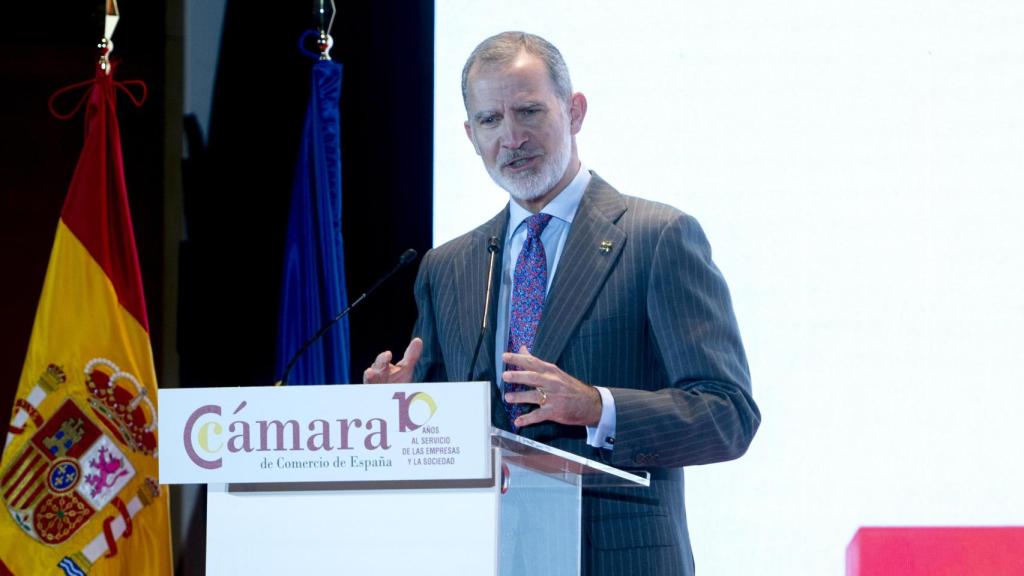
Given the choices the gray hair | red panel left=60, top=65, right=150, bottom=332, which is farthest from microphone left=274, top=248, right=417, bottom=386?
red panel left=60, top=65, right=150, bottom=332

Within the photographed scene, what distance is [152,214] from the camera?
439cm

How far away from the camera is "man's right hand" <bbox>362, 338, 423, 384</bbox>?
2217 mm

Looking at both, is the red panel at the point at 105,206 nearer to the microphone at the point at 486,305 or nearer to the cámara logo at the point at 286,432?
the microphone at the point at 486,305

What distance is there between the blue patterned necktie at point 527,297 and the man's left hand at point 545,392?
1.32 ft

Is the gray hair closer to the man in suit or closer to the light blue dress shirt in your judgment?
the man in suit

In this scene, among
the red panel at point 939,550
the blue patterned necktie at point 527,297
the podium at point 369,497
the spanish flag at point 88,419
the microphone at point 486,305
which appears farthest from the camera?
the spanish flag at point 88,419

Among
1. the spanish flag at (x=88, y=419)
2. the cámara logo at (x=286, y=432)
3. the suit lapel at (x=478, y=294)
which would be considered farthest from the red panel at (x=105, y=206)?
the cámara logo at (x=286, y=432)

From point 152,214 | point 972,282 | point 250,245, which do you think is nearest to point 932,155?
point 972,282

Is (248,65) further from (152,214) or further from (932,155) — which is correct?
(932,155)

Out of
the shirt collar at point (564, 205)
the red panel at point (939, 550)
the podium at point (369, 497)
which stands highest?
the shirt collar at point (564, 205)

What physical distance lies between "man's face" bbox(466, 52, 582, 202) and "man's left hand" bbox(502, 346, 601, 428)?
2.49 ft

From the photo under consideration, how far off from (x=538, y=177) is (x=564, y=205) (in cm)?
9

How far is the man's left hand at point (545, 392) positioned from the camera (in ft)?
6.43

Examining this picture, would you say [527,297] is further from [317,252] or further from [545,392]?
[317,252]
